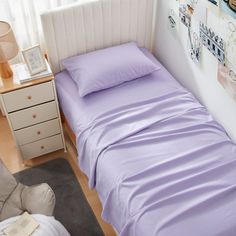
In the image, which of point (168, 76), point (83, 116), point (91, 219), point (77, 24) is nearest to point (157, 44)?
point (168, 76)

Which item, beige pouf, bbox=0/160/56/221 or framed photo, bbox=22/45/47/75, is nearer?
beige pouf, bbox=0/160/56/221

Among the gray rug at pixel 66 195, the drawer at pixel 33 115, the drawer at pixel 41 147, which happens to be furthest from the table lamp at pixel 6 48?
the gray rug at pixel 66 195

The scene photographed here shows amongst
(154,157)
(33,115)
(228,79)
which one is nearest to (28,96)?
(33,115)

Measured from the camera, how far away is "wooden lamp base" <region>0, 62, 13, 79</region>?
2219 millimetres

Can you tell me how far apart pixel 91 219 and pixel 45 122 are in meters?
0.77

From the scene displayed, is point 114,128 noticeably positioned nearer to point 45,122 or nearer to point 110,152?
point 110,152

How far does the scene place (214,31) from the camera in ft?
6.51

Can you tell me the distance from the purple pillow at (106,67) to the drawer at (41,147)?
0.51m

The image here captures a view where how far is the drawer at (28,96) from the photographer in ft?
7.22

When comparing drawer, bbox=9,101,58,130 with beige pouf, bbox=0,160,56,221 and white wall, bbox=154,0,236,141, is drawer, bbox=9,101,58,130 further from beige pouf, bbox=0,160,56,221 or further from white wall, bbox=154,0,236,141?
white wall, bbox=154,0,236,141

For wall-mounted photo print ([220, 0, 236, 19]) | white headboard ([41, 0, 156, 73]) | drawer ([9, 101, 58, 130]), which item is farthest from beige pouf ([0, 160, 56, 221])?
wall-mounted photo print ([220, 0, 236, 19])

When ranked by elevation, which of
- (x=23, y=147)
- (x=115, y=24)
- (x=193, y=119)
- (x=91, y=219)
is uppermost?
(x=115, y=24)

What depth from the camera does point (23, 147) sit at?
248 cm

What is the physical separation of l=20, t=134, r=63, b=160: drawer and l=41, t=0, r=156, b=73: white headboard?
0.53 metres
